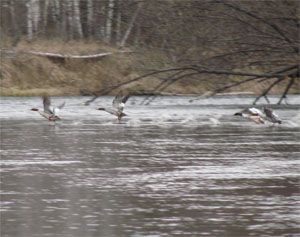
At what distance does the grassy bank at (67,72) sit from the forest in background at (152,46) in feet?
0.19

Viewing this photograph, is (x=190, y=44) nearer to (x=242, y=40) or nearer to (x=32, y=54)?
(x=242, y=40)

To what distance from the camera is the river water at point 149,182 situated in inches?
281

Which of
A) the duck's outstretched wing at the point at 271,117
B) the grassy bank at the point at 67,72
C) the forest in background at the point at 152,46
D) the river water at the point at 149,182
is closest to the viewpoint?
the river water at the point at 149,182

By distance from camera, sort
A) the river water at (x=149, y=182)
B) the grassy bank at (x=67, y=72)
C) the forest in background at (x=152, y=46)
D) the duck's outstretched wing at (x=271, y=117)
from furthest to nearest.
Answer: the grassy bank at (x=67, y=72), the forest in background at (x=152, y=46), the duck's outstretched wing at (x=271, y=117), the river water at (x=149, y=182)

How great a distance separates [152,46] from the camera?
2805cm

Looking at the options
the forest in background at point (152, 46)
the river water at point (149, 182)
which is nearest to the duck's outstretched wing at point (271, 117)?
the river water at point (149, 182)

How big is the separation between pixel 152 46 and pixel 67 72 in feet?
64.0

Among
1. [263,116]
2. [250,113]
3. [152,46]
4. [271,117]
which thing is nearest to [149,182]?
[271,117]

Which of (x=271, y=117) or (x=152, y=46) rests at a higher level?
(x=152, y=46)

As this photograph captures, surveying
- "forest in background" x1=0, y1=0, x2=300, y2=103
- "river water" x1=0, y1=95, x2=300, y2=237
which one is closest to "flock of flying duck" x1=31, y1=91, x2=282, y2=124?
"river water" x1=0, y1=95, x2=300, y2=237

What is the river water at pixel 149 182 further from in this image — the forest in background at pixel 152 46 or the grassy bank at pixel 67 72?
the grassy bank at pixel 67 72

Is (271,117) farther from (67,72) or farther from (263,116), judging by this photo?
(67,72)

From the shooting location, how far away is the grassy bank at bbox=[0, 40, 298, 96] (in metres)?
42.8

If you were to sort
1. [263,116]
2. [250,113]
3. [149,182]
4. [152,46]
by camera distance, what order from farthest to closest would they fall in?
[152,46]
[250,113]
[263,116]
[149,182]
